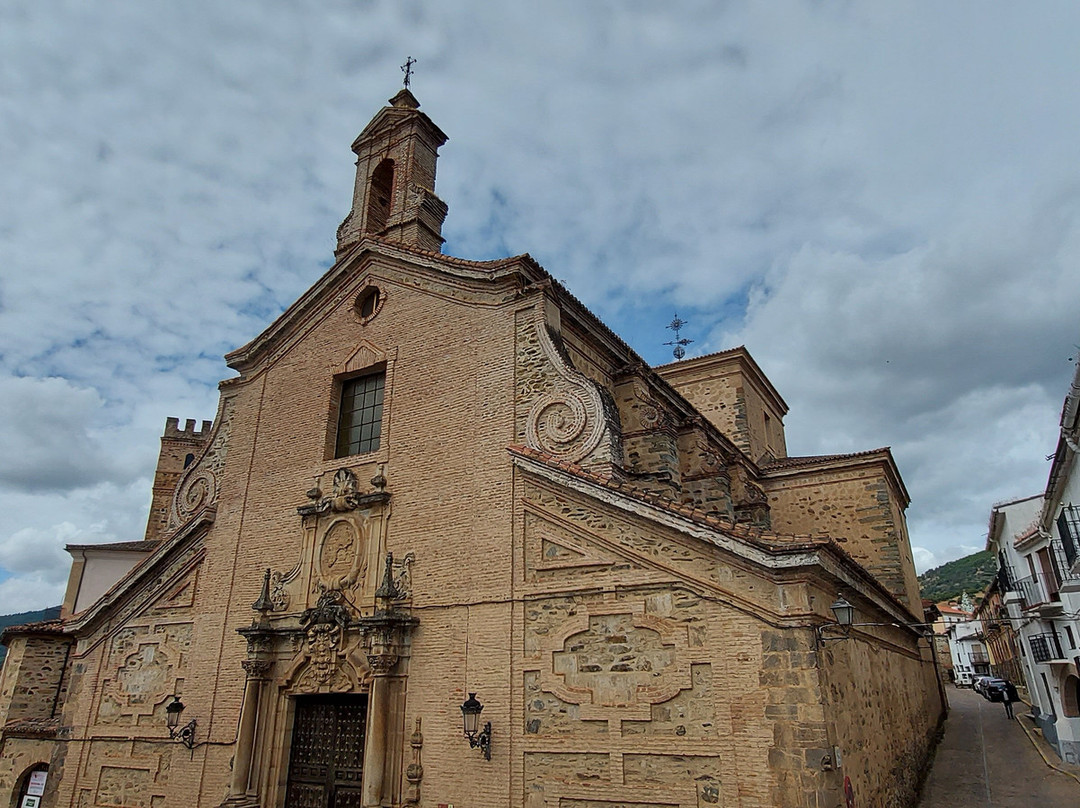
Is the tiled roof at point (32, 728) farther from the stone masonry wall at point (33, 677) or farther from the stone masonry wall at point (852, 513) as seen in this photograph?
the stone masonry wall at point (852, 513)

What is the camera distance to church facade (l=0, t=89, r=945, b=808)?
8281 mm

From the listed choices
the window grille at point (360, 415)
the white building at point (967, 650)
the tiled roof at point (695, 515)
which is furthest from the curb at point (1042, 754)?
the white building at point (967, 650)

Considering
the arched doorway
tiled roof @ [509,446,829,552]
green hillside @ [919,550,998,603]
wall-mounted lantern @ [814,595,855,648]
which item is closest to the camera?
wall-mounted lantern @ [814,595,855,648]

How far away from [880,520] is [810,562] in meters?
12.5

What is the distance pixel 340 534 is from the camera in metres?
12.0

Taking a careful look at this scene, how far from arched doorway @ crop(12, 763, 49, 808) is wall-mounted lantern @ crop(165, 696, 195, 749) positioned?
15.3 ft

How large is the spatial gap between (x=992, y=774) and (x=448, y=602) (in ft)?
46.1

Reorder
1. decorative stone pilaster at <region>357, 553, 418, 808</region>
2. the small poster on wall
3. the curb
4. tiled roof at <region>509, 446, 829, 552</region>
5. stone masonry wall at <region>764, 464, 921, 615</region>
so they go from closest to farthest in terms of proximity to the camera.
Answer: tiled roof at <region>509, 446, 829, 552</region>
decorative stone pilaster at <region>357, 553, 418, 808</region>
the small poster on wall
the curb
stone masonry wall at <region>764, 464, 921, 615</region>

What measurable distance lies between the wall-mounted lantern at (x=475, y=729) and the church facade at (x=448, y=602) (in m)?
0.04

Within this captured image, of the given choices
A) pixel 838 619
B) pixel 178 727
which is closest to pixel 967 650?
pixel 838 619

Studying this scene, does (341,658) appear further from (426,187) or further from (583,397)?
(426,187)

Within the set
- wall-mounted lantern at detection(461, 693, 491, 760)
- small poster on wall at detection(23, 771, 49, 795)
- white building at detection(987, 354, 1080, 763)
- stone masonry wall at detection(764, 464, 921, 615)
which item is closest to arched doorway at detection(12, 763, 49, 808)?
small poster on wall at detection(23, 771, 49, 795)

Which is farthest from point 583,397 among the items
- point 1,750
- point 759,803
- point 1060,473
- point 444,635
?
point 1,750

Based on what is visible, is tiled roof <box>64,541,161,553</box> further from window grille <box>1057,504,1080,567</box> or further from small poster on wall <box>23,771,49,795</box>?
window grille <box>1057,504,1080,567</box>
